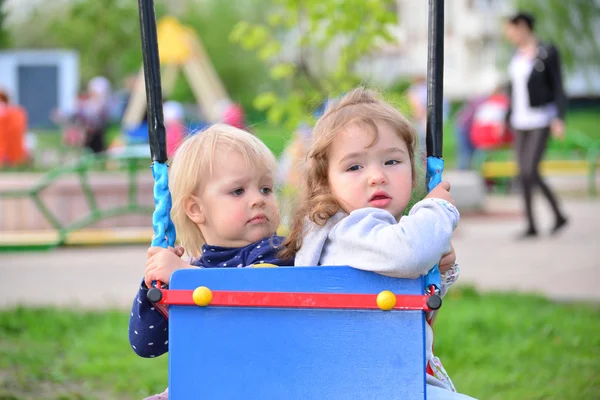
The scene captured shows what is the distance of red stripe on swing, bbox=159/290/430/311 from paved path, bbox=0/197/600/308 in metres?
3.81

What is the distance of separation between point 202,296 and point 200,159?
0.57m

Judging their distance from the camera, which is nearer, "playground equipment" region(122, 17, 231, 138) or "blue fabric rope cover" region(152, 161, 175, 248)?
"blue fabric rope cover" region(152, 161, 175, 248)

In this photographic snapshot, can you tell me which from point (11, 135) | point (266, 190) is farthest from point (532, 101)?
point (11, 135)

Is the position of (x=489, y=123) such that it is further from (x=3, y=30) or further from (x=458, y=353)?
(x=3, y=30)

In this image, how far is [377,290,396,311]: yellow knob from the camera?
77.8 inches

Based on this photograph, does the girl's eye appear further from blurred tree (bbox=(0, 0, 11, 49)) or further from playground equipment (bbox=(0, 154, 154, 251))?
playground equipment (bbox=(0, 154, 154, 251))

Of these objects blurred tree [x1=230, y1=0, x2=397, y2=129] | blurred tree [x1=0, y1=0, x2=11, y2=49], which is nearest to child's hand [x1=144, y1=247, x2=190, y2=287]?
blurred tree [x1=0, y1=0, x2=11, y2=49]

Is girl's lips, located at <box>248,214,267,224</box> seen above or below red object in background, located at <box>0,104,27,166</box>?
above

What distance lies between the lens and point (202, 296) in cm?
205

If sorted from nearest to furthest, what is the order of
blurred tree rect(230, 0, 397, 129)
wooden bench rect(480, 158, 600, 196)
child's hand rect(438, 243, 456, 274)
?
1. child's hand rect(438, 243, 456, 274)
2. blurred tree rect(230, 0, 397, 129)
3. wooden bench rect(480, 158, 600, 196)

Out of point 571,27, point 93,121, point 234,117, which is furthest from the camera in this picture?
point 571,27

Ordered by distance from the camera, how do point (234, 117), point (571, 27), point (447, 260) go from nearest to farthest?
point (447, 260) → point (234, 117) → point (571, 27)

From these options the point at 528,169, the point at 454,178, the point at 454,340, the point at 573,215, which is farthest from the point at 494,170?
the point at 454,340

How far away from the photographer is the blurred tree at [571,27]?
20.8m
